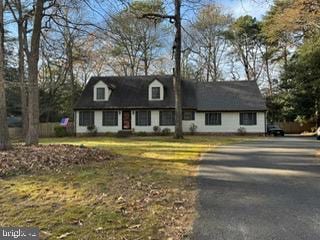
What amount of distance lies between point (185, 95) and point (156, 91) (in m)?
2.67

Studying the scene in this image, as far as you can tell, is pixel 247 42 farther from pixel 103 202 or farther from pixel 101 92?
pixel 103 202

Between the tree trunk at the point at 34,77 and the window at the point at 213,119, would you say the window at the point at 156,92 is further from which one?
the tree trunk at the point at 34,77

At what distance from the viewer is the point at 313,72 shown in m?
42.3

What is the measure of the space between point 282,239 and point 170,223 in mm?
1652

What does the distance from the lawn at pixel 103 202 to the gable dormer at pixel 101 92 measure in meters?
28.4

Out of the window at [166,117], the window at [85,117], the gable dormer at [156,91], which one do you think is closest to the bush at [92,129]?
the window at [85,117]

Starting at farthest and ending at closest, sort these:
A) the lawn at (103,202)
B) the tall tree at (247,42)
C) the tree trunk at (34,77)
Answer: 1. the tall tree at (247,42)
2. the tree trunk at (34,77)
3. the lawn at (103,202)

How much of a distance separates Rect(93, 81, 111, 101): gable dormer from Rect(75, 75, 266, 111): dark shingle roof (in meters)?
0.40

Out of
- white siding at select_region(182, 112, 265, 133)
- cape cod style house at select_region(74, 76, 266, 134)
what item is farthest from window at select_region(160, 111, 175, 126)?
white siding at select_region(182, 112, 265, 133)

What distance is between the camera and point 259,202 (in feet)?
25.0

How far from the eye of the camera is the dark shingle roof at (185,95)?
38.7 metres

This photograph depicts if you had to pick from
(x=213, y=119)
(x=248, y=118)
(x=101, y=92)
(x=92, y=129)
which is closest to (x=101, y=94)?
(x=101, y=92)

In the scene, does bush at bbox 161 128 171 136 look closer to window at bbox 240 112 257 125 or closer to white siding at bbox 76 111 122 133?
white siding at bbox 76 111 122 133

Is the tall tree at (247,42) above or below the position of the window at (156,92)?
above
